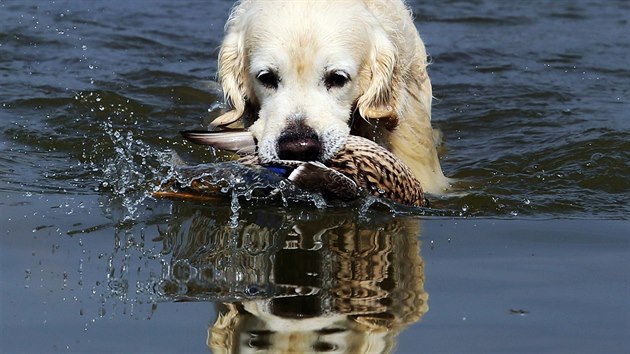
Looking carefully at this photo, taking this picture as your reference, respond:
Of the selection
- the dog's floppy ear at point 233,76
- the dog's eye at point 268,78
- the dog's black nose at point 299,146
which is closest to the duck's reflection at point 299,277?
the dog's black nose at point 299,146

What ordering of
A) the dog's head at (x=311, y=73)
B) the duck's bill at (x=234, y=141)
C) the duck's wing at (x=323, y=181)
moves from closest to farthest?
the duck's wing at (x=323, y=181)
the duck's bill at (x=234, y=141)
the dog's head at (x=311, y=73)

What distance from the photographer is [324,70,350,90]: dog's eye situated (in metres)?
5.45

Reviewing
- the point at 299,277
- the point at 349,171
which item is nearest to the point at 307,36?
the point at 349,171

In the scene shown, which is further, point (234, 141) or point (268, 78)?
point (268, 78)

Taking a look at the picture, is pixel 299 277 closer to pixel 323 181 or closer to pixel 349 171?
pixel 323 181

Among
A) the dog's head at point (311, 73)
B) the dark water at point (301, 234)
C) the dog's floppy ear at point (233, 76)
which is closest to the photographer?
the dark water at point (301, 234)

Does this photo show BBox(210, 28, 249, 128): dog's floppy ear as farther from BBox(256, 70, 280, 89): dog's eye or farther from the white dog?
BBox(256, 70, 280, 89): dog's eye

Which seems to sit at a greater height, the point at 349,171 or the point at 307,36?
the point at 307,36

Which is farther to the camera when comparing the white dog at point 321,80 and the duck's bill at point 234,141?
the white dog at point 321,80

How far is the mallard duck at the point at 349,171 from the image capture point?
193 inches

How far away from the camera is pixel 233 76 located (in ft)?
19.6

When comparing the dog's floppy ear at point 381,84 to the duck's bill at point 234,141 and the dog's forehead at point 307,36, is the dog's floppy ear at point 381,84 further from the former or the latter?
the duck's bill at point 234,141

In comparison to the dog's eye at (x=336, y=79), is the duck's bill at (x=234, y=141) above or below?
below

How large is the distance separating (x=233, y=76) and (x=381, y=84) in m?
0.86
